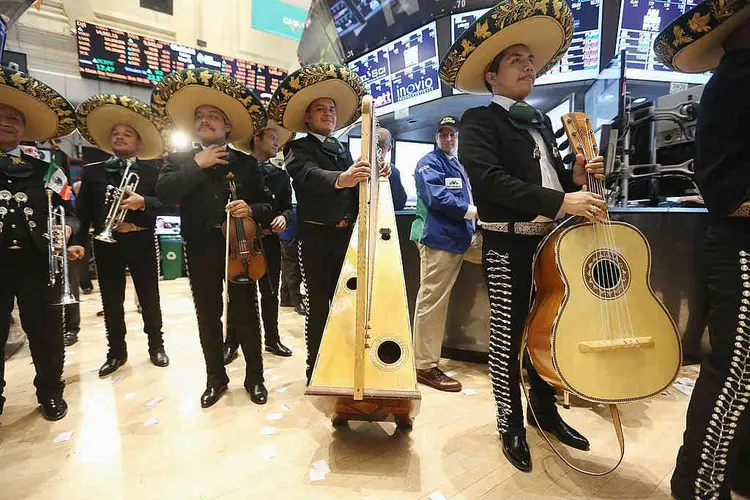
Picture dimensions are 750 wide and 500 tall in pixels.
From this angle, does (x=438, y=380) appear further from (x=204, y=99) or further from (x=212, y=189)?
(x=204, y=99)

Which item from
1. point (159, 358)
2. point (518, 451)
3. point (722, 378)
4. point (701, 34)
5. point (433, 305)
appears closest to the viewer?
point (722, 378)

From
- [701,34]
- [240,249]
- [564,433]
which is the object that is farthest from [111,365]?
[701,34]

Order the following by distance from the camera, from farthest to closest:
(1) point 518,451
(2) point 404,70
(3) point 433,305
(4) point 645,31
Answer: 1. (2) point 404,70
2. (4) point 645,31
3. (3) point 433,305
4. (1) point 518,451

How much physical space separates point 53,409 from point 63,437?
0.31m

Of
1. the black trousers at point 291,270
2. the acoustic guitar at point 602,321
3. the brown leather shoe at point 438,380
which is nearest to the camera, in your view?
the acoustic guitar at point 602,321

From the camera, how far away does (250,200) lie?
2572 mm

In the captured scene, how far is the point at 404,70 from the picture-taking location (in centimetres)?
506

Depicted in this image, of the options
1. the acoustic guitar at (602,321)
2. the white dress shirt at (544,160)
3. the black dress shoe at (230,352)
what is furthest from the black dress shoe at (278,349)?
the white dress shirt at (544,160)

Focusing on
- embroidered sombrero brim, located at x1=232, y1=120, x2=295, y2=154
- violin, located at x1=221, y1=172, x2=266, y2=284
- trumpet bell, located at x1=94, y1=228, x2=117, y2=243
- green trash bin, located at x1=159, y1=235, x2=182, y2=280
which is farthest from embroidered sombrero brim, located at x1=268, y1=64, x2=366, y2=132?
green trash bin, located at x1=159, y1=235, x2=182, y2=280

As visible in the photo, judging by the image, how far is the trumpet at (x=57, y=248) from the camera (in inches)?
86.3

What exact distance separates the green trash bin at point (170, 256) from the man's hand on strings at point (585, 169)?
25.3 ft

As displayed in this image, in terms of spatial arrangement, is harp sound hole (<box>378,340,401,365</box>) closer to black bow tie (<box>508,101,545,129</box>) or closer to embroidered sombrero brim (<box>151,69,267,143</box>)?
black bow tie (<box>508,101,545,129</box>)

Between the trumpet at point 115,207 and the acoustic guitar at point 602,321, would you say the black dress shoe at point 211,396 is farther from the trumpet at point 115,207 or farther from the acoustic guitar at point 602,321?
the acoustic guitar at point 602,321

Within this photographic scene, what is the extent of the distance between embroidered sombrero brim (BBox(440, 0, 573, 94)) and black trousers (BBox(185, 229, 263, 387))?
160 cm
